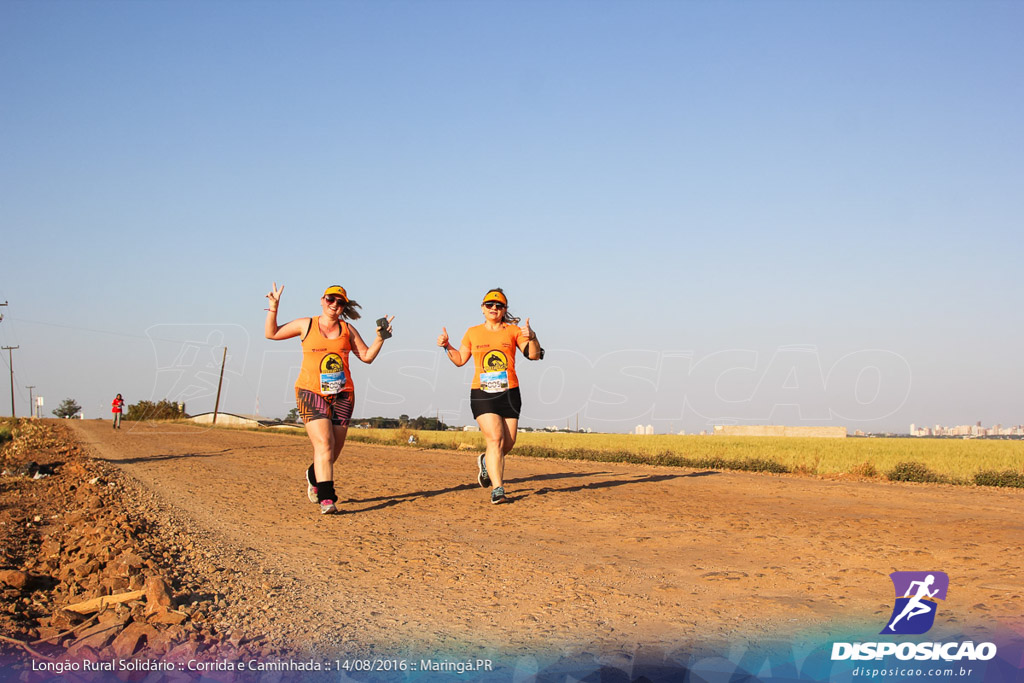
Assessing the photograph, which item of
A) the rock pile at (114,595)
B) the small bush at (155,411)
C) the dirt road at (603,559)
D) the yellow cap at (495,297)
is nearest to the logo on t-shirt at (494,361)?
the yellow cap at (495,297)

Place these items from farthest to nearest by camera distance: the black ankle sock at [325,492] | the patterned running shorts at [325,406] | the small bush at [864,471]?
1. the small bush at [864,471]
2. the patterned running shorts at [325,406]
3. the black ankle sock at [325,492]

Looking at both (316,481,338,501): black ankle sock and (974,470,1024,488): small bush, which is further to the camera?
(974,470,1024,488): small bush

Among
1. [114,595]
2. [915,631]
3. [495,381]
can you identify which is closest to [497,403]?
[495,381]

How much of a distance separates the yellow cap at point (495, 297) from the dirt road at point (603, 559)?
2481 mm

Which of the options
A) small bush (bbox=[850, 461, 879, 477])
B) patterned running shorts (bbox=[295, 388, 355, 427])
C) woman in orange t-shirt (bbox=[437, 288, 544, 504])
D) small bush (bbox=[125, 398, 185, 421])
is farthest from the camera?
small bush (bbox=[125, 398, 185, 421])

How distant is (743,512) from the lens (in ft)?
28.5

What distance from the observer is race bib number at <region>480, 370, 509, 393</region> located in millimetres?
9594

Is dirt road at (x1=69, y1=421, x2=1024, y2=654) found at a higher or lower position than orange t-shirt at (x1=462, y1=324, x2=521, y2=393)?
lower

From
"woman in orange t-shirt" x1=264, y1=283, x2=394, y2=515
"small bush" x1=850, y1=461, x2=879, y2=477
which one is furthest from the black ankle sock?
"small bush" x1=850, y1=461, x2=879, y2=477

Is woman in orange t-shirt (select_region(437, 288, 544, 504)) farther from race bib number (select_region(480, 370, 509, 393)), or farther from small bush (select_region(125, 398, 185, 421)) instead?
small bush (select_region(125, 398, 185, 421))

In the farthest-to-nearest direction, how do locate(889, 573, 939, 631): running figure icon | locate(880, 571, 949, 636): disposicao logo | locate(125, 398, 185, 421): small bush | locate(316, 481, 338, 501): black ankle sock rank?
1. locate(125, 398, 185, 421): small bush
2. locate(316, 481, 338, 501): black ankle sock
3. locate(889, 573, 939, 631): running figure icon
4. locate(880, 571, 949, 636): disposicao logo

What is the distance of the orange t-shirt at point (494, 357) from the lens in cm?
960

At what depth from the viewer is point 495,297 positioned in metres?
9.84

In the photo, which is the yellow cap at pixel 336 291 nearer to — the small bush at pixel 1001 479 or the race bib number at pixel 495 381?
the race bib number at pixel 495 381
